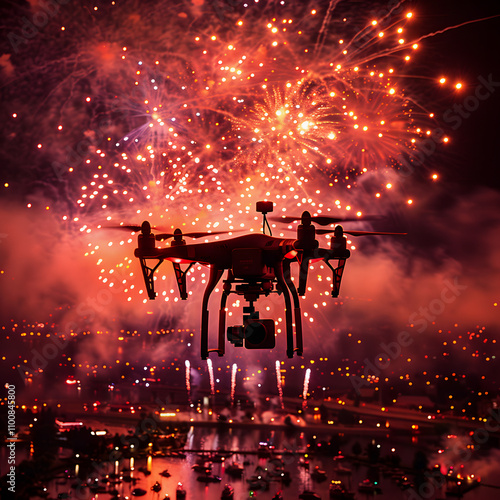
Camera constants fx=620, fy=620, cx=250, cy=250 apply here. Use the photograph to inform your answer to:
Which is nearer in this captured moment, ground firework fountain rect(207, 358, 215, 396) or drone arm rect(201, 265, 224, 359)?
drone arm rect(201, 265, 224, 359)

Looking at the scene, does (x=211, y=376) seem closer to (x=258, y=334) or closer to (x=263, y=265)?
(x=258, y=334)

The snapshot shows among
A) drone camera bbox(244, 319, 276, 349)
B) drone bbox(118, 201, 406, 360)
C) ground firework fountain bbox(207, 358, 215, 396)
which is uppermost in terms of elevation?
drone bbox(118, 201, 406, 360)

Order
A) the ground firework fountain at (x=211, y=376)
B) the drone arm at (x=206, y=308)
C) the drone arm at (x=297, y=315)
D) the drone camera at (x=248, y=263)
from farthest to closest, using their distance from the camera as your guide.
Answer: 1. the ground firework fountain at (x=211, y=376)
2. the drone arm at (x=206, y=308)
3. the drone camera at (x=248, y=263)
4. the drone arm at (x=297, y=315)

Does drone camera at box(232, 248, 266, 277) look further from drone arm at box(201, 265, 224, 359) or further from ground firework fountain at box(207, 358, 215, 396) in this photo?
ground firework fountain at box(207, 358, 215, 396)

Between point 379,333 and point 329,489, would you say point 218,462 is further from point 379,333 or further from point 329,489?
point 379,333

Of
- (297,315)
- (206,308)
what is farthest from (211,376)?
(297,315)

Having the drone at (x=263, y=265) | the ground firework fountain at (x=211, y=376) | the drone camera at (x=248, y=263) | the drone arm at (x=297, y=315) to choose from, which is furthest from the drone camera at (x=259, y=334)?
the ground firework fountain at (x=211, y=376)

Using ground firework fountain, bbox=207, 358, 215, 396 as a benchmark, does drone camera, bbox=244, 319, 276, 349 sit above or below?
above

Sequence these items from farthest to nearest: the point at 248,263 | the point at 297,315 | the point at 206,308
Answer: the point at 206,308 → the point at 248,263 → the point at 297,315

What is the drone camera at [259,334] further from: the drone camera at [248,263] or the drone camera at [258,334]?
the drone camera at [248,263]

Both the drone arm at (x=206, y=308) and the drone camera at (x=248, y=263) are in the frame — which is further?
the drone arm at (x=206, y=308)

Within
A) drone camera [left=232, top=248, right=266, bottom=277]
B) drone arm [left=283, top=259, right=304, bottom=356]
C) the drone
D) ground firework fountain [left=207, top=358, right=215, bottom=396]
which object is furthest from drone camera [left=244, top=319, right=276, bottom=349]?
ground firework fountain [left=207, top=358, right=215, bottom=396]
